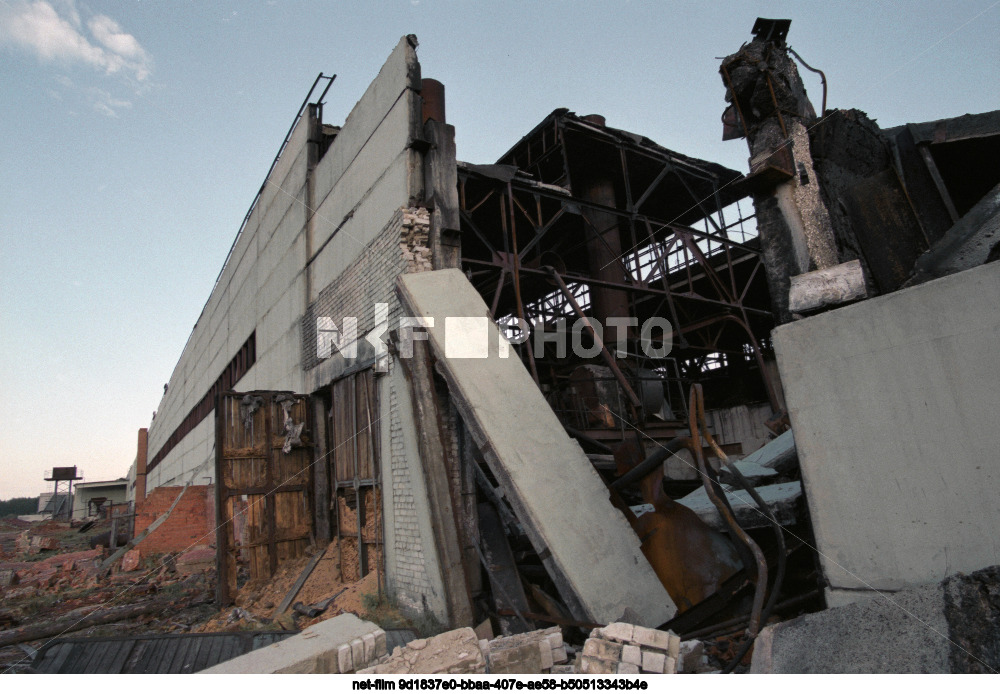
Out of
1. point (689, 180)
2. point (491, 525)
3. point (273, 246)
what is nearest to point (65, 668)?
point (491, 525)

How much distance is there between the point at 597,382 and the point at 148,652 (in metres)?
7.90

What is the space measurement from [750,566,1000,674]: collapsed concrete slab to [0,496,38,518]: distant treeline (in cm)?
11718

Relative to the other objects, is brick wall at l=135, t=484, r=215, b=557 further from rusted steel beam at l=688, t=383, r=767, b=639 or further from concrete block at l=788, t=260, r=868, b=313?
concrete block at l=788, t=260, r=868, b=313

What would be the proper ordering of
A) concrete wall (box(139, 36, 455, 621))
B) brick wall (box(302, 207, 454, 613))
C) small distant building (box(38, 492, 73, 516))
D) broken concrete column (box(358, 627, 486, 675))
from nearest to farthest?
broken concrete column (box(358, 627, 486, 675)) → brick wall (box(302, 207, 454, 613)) → concrete wall (box(139, 36, 455, 621)) → small distant building (box(38, 492, 73, 516))

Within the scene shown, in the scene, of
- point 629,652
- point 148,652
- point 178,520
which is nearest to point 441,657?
point 629,652

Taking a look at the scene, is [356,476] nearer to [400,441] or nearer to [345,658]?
[400,441]

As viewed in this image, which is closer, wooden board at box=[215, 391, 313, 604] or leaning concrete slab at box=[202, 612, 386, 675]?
leaning concrete slab at box=[202, 612, 386, 675]

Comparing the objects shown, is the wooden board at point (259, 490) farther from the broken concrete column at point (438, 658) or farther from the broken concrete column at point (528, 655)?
the broken concrete column at point (528, 655)

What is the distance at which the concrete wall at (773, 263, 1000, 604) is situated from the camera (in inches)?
111

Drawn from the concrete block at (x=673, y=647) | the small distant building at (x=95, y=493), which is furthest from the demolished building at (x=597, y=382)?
the small distant building at (x=95, y=493)

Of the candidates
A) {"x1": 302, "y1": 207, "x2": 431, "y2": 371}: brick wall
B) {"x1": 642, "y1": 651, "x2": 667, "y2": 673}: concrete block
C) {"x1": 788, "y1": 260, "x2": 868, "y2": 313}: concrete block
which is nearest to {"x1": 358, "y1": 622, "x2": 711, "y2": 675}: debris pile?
{"x1": 642, "y1": 651, "x2": 667, "y2": 673}: concrete block

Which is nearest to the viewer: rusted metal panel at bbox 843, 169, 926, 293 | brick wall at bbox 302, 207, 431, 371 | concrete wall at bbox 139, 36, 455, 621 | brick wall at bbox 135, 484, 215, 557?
rusted metal panel at bbox 843, 169, 926, 293

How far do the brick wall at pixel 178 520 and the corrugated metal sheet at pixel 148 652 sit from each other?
369 inches

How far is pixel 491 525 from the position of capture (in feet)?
19.6
